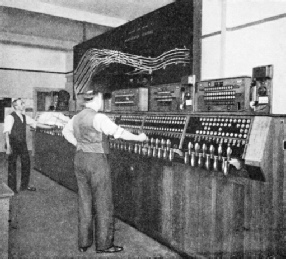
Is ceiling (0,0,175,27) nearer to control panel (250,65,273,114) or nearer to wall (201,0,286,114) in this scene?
wall (201,0,286,114)

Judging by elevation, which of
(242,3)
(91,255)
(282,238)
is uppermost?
(242,3)

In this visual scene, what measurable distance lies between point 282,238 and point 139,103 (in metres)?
2.31

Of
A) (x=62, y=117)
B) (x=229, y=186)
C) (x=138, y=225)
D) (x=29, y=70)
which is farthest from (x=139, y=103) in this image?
(x=29, y=70)

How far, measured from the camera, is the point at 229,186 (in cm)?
265

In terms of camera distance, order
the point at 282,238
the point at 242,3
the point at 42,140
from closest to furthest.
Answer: the point at 282,238, the point at 242,3, the point at 42,140

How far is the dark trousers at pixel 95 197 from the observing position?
323 centimetres

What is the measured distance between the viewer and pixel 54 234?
12.5 ft

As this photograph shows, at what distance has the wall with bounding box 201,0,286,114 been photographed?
11.3 ft

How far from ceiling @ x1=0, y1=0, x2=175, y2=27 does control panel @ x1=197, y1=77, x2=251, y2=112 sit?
13.4 ft

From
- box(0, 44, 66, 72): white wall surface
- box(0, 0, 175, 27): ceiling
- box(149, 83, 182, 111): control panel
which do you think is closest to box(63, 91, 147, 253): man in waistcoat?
box(149, 83, 182, 111): control panel

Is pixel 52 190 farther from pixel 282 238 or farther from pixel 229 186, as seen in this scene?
pixel 282 238

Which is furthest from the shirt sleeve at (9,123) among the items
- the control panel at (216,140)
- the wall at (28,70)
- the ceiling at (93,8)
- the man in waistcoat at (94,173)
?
the wall at (28,70)

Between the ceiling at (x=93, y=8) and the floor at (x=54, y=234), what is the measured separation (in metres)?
4.05

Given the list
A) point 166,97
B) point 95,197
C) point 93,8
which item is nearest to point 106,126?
point 95,197
